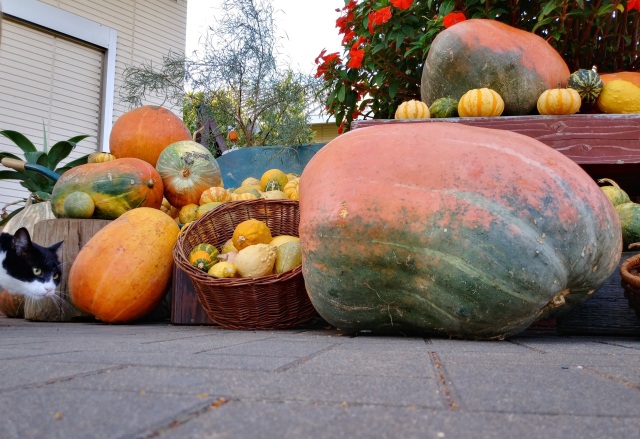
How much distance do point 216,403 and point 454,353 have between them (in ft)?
2.92

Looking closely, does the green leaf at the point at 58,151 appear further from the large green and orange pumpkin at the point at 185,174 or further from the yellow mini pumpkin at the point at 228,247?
the yellow mini pumpkin at the point at 228,247

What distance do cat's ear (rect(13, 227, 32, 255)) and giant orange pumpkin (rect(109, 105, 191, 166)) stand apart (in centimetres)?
146

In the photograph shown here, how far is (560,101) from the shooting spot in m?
2.79

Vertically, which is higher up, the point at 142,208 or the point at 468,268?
the point at 142,208

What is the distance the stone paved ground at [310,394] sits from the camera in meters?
0.66

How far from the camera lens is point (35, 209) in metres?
3.86

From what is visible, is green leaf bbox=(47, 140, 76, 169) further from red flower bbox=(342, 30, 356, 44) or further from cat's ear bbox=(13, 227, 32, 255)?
red flower bbox=(342, 30, 356, 44)

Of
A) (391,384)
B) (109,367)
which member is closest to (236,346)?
(109,367)

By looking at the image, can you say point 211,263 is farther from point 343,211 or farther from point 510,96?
point 510,96

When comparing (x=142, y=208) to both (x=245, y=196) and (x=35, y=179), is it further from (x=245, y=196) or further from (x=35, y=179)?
(x=35, y=179)

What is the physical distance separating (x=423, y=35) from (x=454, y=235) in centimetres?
185

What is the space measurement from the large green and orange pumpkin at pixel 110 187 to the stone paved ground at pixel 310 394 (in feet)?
6.59

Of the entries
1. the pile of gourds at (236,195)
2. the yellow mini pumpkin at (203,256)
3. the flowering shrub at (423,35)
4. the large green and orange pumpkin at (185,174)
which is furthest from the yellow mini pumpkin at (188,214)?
the flowering shrub at (423,35)

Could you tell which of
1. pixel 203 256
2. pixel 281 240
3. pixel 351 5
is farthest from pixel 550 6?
pixel 203 256
